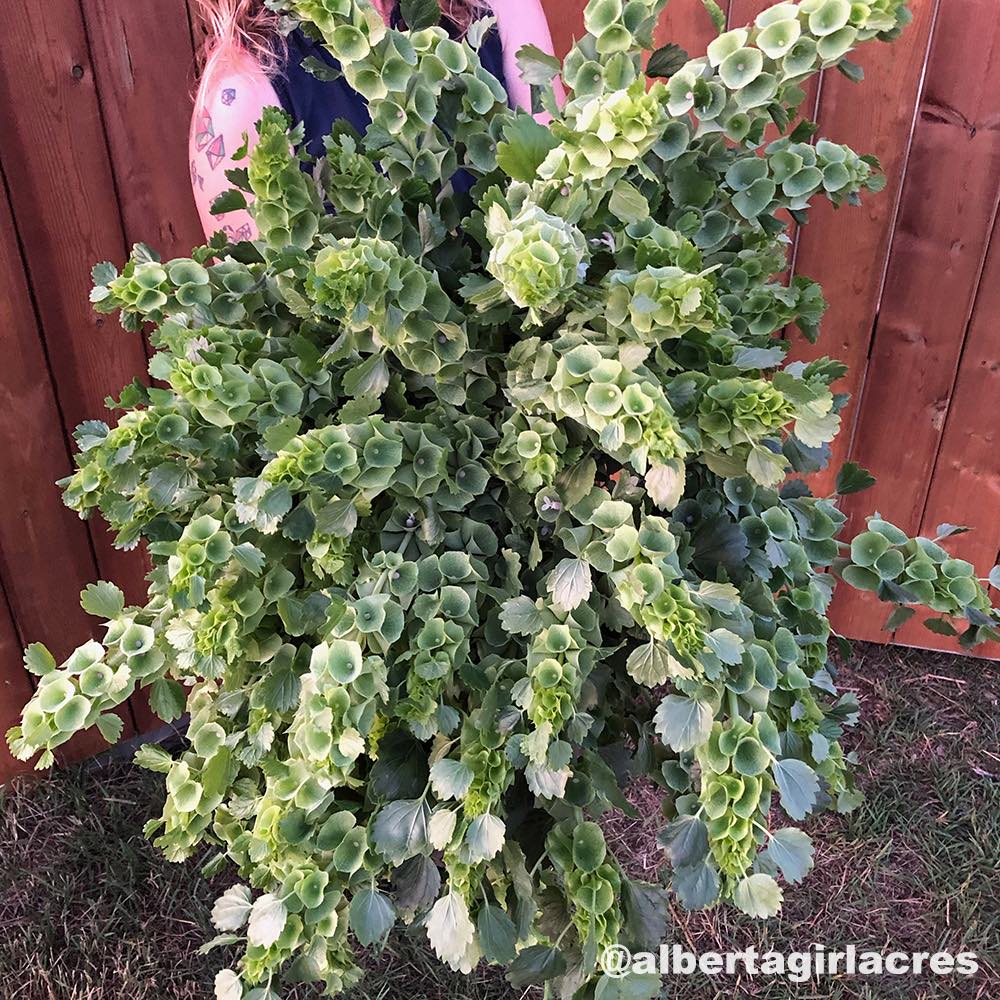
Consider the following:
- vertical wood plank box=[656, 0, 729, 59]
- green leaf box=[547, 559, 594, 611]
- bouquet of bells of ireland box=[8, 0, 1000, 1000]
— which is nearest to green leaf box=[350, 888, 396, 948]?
bouquet of bells of ireland box=[8, 0, 1000, 1000]

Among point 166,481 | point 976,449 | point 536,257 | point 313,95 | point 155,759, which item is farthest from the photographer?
point 976,449

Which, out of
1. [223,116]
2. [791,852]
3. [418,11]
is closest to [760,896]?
[791,852]

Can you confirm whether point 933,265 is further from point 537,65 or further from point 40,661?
point 40,661

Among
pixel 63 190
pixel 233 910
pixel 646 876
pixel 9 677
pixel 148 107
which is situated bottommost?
pixel 646 876

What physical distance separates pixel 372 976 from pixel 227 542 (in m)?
1.04

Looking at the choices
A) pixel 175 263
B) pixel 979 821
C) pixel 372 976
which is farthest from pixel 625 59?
pixel 979 821

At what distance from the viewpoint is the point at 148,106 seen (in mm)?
1461

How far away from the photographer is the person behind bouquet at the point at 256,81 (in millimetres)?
1219

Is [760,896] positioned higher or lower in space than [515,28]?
lower

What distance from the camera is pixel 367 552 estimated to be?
35.0 inches

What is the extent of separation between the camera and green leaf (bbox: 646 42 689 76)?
891mm

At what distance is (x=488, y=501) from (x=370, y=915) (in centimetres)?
41

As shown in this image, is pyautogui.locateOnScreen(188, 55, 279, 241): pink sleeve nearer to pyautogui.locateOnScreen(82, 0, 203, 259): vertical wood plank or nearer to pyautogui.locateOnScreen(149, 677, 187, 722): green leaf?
pyautogui.locateOnScreen(82, 0, 203, 259): vertical wood plank

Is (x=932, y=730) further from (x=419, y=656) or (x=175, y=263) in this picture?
(x=175, y=263)
